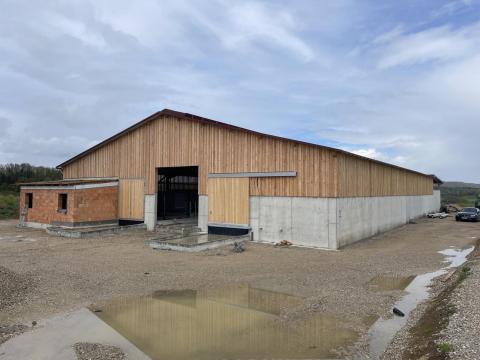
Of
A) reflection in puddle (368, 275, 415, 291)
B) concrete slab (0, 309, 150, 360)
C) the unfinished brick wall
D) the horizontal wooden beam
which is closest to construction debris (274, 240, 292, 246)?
the horizontal wooden beam

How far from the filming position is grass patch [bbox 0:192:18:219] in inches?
1484

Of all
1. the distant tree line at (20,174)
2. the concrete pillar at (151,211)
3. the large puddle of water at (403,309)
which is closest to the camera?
the large puddle of water at (403,309)

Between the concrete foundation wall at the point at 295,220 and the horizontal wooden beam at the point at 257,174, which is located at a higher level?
the horizontal wooden beam at the point at 257,174

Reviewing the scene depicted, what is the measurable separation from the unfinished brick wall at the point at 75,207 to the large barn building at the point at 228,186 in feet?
0.22

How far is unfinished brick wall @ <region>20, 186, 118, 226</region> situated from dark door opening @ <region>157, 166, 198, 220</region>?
159 inches

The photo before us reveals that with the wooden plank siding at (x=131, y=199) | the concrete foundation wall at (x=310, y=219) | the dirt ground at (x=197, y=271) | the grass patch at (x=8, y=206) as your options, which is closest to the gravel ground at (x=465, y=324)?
the dirt ground at (x=197, y=271)

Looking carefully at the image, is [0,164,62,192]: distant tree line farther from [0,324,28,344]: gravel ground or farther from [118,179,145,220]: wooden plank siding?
[0,324,28,344]: gravel ground

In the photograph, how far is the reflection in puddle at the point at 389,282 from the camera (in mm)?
12095

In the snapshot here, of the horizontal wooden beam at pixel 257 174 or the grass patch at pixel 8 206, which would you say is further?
the grass patch at pixel 8 206

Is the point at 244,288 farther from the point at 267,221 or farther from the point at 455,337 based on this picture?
the point at 267,221

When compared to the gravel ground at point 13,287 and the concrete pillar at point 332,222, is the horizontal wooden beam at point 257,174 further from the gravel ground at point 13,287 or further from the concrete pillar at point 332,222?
the gravel ground at point 13,287

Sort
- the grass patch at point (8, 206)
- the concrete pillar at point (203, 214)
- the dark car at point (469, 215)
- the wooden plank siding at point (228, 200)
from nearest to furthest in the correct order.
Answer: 1. the wooden plank siding at point (228, 200)
2. the concrete pillar at point (203, 214)
3. the dark car at point (469, 215)
4. the grass patch at point (8, 206)

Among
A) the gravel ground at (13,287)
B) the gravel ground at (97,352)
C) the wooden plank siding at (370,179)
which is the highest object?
the wooden plank siding at (370,179)

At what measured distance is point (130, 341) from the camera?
783cm
